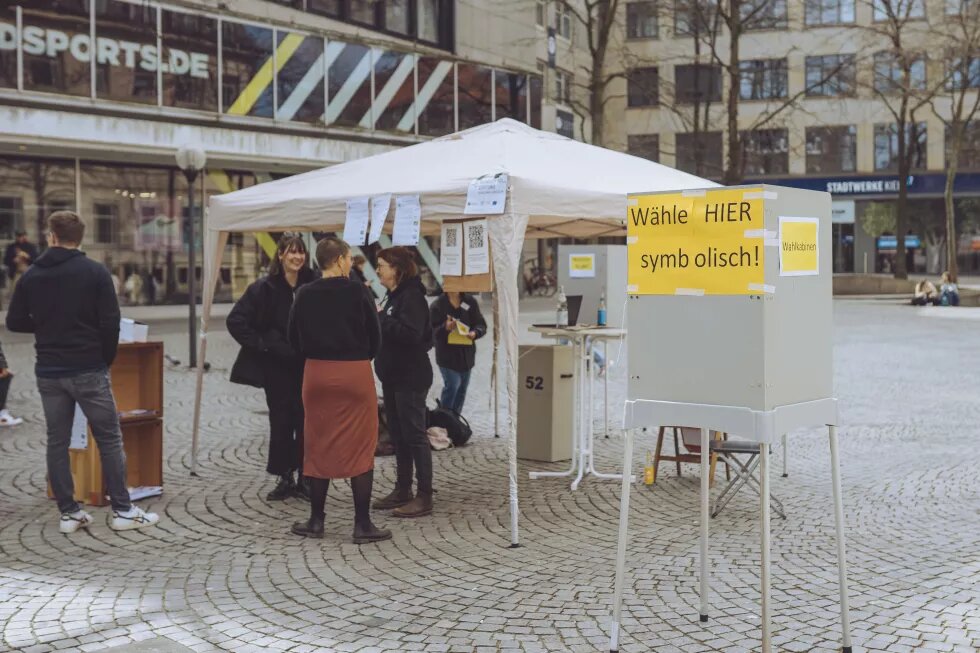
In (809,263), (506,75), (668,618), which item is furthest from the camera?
(506,75)

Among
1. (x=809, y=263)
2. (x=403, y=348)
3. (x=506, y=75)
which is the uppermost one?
(x=506, y=75)

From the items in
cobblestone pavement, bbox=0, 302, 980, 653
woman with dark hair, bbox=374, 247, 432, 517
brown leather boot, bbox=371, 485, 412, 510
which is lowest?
cobblestone pavement, bbox=0, 302, 980, 653

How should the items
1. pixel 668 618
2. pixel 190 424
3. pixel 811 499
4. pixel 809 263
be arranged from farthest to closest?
pixel 190 424 < pixel 811 499 < pixel 668 618 < pixel 809 263

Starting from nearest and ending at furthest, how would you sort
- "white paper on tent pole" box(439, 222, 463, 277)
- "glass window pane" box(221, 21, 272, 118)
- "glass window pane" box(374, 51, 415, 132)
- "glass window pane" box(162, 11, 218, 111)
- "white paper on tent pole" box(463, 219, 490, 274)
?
1. "white paper on tent pole" box(463, 219, 490, 274)
2. "white paper on tent pole" box(439, 222, 463, 277)
3. "glass window pane" box(162, 11, 218, 111)
4. "glass window pane" box(221, 21, 272, 118)
5. "glass window pane" box(374, 51, 415, 132)

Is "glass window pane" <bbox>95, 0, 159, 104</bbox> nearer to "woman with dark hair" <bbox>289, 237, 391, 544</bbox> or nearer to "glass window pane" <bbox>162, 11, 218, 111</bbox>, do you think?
"glass window pane" <bbox>162, 11, 218, 111</bbox>

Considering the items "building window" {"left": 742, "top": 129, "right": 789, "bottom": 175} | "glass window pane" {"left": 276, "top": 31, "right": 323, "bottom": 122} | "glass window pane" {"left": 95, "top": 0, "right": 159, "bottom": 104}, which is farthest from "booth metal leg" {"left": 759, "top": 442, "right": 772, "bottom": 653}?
"building window" {"left": 742, "top": 129, "right": 789, "bottom": 175}

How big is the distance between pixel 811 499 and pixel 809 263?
367cm

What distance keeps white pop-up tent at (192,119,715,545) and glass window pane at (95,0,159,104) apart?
1539 cm

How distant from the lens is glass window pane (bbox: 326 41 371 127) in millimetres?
26922

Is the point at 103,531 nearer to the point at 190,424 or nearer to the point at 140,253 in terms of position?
the point at 190,424

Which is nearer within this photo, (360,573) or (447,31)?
(360,573)

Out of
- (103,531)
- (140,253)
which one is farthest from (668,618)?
(140,253)

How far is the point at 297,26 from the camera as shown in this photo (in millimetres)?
26094

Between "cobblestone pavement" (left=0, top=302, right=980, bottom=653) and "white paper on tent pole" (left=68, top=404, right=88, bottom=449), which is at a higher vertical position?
"white paper on tent pole" (left=68, top=404, right=88, bottom=449)
